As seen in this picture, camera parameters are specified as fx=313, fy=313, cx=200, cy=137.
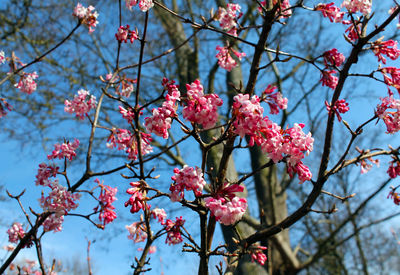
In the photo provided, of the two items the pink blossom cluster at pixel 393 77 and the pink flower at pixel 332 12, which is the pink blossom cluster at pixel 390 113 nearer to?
the pink blossom cluster at pixel 393 77

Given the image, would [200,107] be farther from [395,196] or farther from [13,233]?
[13,233]

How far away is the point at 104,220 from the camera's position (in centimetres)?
218

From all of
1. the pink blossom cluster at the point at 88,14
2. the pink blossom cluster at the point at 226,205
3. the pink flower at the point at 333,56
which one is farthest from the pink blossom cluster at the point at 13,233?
the pink flower at the point at 333,56

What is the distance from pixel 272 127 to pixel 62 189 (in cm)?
149

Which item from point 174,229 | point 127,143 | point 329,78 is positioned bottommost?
point 174,229

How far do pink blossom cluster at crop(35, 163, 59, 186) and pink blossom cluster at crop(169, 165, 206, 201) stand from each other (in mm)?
1383

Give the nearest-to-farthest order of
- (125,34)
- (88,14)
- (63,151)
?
(125,34) → (63,151) → (88,14)

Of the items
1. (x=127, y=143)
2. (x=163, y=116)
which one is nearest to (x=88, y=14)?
(x=127, y=143)

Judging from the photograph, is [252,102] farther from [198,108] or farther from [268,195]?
[268,195]

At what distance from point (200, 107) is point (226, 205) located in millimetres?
384

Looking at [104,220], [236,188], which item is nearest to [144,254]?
[104,220]

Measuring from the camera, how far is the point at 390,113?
1677mm

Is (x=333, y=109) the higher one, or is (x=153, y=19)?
(x=153, y=19)

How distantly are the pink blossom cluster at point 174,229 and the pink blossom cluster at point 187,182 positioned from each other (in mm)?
467
